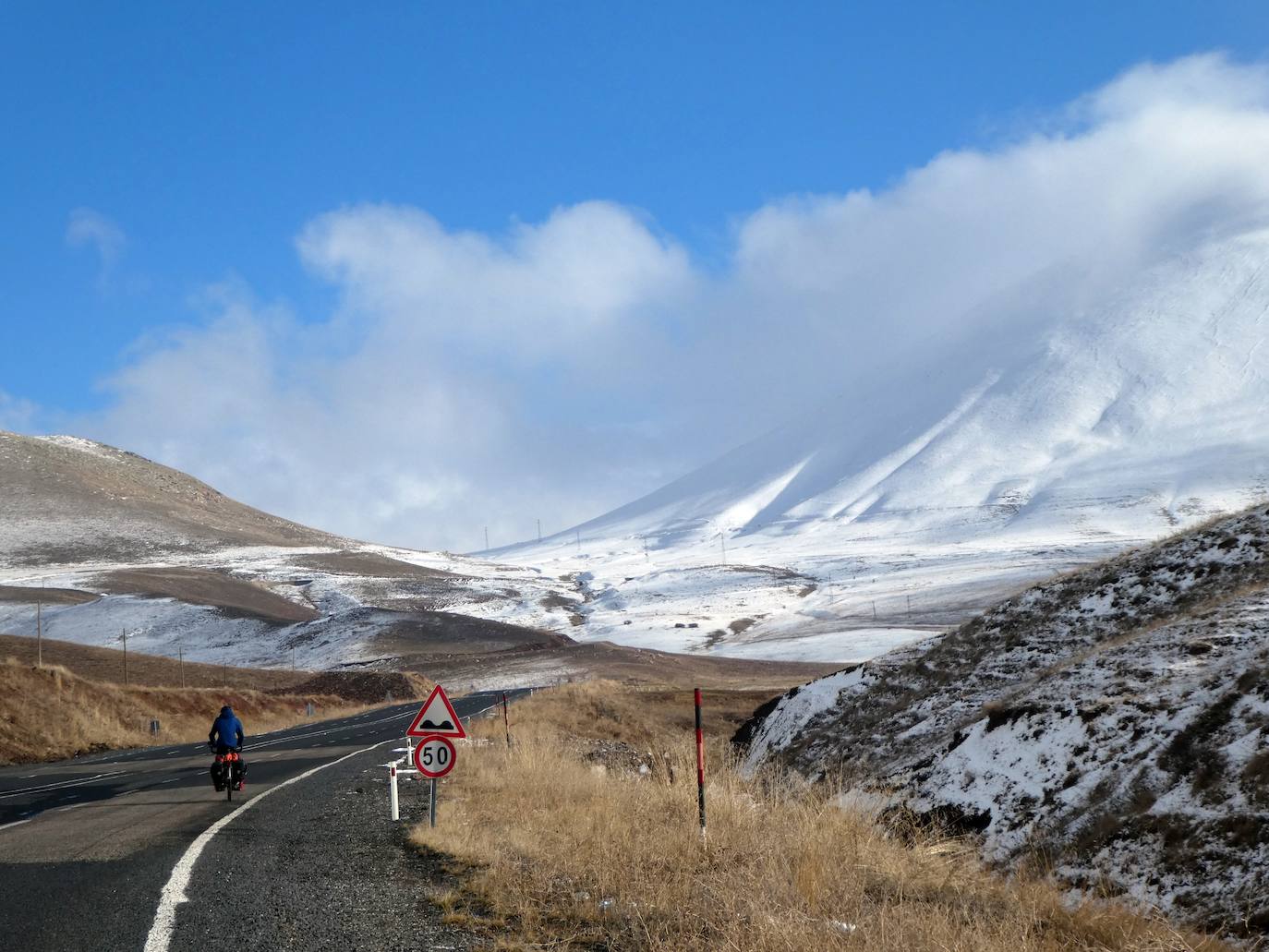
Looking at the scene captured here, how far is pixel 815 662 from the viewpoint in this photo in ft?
283

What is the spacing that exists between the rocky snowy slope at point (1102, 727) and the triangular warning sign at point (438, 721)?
5.59m

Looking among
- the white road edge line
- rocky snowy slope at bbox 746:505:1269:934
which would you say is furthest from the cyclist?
rocky snowy slope at bbox 746:505:1269:934

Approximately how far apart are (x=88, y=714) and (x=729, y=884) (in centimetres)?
3643

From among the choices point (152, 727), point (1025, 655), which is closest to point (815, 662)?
point (152, 727)

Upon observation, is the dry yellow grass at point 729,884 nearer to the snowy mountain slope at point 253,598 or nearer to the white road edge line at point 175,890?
the white road edge line at point 175,890

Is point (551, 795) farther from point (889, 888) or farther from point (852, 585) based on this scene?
point (852, 585)

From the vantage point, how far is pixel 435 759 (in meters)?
12.7

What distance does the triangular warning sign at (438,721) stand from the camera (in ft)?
43.0

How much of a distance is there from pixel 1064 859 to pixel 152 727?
38.0 meters

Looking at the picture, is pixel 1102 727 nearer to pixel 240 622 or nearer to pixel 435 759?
pixel 435 759

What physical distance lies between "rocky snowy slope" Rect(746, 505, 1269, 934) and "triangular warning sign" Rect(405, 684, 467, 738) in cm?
559

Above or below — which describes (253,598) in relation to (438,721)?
above

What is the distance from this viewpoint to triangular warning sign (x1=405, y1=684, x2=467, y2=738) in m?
13.1

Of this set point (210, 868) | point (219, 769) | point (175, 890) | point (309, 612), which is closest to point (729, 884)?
point (175, 890)
